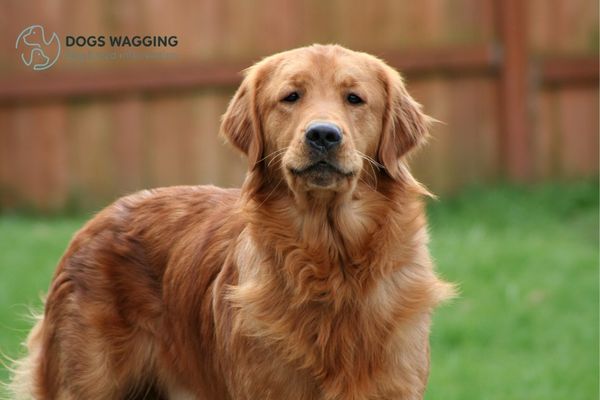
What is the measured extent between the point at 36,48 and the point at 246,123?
746 cm

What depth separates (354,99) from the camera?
540cm

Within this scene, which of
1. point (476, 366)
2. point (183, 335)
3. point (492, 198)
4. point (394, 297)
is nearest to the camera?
point (394, 297)

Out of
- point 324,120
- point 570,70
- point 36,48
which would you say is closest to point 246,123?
point 324,120

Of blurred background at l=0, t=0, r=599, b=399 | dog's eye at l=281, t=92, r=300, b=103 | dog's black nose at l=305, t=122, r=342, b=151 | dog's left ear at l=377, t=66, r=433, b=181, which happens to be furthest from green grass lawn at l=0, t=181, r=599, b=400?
dog's black nose at l=305, t=122, r=342, b=151

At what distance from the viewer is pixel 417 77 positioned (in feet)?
41.1

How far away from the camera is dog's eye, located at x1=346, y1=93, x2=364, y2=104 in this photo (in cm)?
539

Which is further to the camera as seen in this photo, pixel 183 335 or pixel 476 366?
pixel 476 366

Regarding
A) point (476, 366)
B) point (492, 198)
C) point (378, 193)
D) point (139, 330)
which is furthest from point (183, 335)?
point (492, 198)

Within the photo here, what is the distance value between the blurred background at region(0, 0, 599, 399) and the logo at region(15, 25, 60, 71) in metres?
0.07

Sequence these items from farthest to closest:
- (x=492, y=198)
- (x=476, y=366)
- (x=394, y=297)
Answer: (x=492, y=198)
(x=476, y=366)
(x=394, y=297)

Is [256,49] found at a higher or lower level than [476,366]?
higher

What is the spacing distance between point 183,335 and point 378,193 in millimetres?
1241

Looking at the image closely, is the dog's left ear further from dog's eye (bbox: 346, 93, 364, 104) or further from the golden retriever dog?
dog's eye (bbox: 346, 93, 364, 104)

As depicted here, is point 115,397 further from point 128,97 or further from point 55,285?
point 128,97
